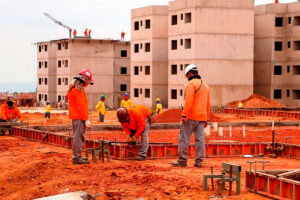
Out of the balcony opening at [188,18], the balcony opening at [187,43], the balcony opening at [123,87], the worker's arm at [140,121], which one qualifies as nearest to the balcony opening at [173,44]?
the balcony opening at [187,43]

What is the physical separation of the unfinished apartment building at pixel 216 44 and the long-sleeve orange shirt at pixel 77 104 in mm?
30559

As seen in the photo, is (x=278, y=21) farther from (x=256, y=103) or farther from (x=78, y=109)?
(x=78, y=109)

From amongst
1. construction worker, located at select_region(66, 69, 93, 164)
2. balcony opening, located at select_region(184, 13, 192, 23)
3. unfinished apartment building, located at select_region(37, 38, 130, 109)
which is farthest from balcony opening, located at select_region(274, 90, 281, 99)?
construction worker, located at select_region(66, 69, 93, 164)

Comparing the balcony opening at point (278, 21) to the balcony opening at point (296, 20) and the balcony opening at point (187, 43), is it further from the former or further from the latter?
the balcony opening at point (187, 43)

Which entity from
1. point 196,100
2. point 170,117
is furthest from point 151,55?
point 196,100

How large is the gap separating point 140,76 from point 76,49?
11.6 m

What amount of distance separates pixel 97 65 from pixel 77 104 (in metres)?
46.8

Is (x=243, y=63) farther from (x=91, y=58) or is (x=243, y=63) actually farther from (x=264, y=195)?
(x=264, y=195)

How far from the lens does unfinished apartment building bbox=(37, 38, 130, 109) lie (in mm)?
56281

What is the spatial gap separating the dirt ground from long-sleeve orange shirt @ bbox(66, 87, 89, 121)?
125 centimetres

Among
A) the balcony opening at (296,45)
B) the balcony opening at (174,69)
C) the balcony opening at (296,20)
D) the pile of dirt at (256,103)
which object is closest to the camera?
the pile of dirt at (256,103)

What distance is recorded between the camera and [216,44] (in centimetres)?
4188

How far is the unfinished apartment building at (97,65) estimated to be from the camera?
56.3m

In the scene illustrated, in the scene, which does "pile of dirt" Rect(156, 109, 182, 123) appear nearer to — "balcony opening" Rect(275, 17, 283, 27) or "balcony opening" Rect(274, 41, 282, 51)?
"balcony opening" Rect(274, 41, 282, 51)
